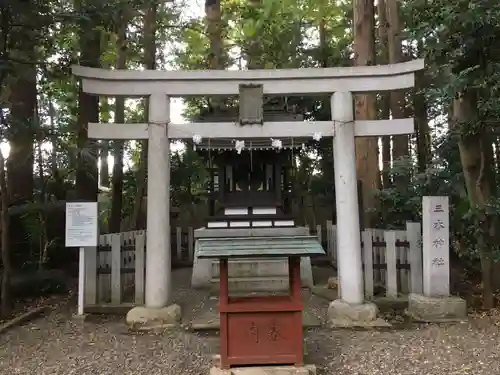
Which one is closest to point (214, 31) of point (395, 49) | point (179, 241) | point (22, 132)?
point (395, 49)

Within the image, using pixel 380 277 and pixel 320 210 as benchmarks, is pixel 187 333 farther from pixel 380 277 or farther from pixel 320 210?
pixel 320 210

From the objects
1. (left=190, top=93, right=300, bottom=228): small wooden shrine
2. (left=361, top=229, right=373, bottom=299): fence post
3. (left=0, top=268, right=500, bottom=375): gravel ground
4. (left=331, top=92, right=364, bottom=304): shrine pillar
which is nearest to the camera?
(left=0, top=268, right=500, bottom=375): gravel ground

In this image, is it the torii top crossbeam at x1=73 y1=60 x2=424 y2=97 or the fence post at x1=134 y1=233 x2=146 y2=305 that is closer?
the torii top crossbeam at x1=73 y1=60 x2=424 y2=97

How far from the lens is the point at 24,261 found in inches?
377

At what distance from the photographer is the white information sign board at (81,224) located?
285 inches

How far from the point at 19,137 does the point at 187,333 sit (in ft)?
13.7

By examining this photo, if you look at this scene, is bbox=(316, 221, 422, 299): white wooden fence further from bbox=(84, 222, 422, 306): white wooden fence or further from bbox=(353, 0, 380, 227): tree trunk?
bbox=(353, 0, 380, 227): tree trunk

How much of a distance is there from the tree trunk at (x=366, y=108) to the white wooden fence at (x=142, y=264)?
2.76 metres

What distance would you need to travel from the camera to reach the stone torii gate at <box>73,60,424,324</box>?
22.5ft

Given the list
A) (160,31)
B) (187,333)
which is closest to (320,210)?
(160,31)

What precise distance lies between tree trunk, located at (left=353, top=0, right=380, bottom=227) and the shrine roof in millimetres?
6215

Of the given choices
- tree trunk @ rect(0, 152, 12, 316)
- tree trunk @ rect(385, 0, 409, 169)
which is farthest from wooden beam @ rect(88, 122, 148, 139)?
tree trunk @ rect(385, 0, 409, 169)

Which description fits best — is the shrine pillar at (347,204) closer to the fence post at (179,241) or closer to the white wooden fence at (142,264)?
the white wooden fence at (142,264)

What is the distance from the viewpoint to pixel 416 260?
7.62 meters
